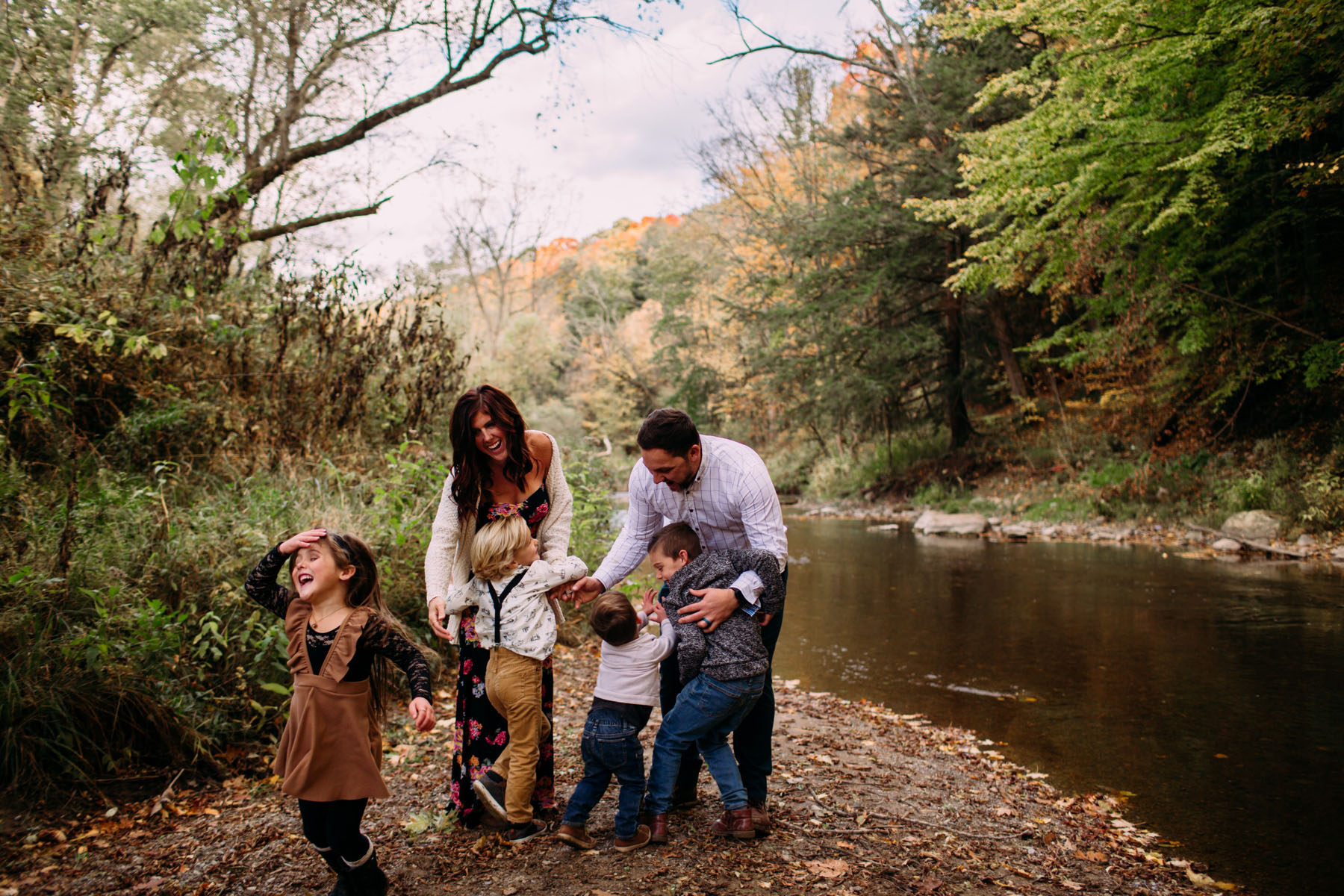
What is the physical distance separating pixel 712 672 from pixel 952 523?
14.7 m

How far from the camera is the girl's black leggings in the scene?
2688 millimetres

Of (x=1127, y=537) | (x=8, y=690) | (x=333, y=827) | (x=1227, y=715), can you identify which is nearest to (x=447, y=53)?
(x=8, y=690)

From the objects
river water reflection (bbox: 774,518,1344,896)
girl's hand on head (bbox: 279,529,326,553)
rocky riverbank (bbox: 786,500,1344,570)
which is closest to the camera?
girl's hand on head (bbox: 279,529,326,553)

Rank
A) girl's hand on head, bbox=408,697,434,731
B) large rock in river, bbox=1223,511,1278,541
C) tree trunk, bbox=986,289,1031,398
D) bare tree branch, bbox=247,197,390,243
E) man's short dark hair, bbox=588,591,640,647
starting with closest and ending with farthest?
1. girl's hand on head, bbox=408,697,434,731
2. man's short dark hair, bbox=588,591,640,647
3. bare tree branch, bbox=247,197,390,243
4. large rock in river, bbox=1223,511,1278,541
5. tree trunk, bbox=986,289,1031,398

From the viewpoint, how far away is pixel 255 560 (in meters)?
4.62

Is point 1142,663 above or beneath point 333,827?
beneath

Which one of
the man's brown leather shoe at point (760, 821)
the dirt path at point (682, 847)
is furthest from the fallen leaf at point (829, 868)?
the man's brown leather shoe at point (760, 821)

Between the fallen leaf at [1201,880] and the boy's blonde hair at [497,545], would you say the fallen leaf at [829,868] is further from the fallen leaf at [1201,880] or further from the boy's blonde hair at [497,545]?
the boy's blonde hair at [497,545]

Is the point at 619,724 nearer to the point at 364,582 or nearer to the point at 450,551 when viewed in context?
the point at 450,551

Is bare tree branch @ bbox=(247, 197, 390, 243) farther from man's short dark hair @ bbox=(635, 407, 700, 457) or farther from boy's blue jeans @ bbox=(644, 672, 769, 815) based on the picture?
boy's blue jeans @ bbox=(644, 672, 769, 815)

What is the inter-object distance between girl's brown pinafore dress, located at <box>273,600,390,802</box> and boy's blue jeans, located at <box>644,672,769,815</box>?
3.50ft

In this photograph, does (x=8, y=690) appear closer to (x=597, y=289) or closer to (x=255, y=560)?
(x=255, y=560)

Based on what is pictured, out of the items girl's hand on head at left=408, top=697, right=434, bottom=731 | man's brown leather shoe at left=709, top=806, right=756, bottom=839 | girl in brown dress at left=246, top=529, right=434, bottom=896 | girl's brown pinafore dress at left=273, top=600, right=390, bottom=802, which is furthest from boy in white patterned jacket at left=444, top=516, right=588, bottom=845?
man's brown leather shoe at left=709, top=806, right=756, bottom=839

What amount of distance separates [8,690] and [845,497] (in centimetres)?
2141
